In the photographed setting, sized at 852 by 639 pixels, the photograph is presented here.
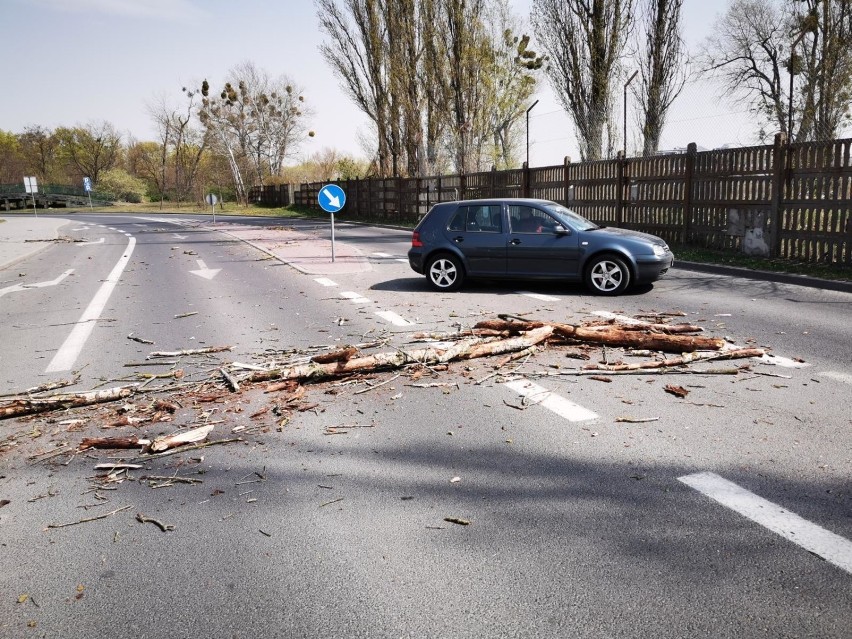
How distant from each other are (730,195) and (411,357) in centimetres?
1031

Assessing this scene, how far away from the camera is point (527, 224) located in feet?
34.6

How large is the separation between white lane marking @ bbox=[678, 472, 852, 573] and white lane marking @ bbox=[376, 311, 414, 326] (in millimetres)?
4982

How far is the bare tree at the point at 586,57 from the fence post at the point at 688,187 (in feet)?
34.3

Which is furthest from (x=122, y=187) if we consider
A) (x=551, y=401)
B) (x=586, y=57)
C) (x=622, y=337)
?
(x=551, y=401)

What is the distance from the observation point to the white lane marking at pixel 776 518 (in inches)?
114

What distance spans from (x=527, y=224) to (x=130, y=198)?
90103 mm

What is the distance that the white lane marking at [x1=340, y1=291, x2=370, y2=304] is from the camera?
10.1 metres

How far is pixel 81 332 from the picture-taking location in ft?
27.7

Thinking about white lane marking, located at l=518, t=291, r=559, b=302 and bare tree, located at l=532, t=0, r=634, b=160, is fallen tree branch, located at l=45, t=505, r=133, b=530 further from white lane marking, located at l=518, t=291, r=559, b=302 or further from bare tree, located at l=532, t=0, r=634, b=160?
bare tree, located at l=532, t=0, r=634, b=160

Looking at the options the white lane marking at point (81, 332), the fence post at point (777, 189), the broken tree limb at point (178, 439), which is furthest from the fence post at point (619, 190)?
the broken tree limb at point (178, 439)

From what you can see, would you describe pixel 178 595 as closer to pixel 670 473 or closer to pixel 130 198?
pixel 670 473

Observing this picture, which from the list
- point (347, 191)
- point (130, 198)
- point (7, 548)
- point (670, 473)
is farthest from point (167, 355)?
point (130, 198)

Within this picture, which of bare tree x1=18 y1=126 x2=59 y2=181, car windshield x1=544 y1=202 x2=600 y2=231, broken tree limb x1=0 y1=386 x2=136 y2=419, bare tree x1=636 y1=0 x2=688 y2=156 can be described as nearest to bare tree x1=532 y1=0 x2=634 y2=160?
bare tree x1=636 y1=0 x2=688 y2=156

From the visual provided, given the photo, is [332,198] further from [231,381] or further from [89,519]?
[89,519]
